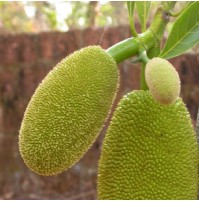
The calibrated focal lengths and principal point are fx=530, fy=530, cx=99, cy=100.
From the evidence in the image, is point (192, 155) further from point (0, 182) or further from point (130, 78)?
point (0, 182)

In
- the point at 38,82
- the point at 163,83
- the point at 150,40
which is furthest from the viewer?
the point at 38,82

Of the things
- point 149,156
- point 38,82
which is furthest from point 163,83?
point 38,82

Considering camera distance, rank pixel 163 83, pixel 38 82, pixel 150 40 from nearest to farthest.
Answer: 1. pixel 163 83
2. pixel 150 40
3. pixel 38 82

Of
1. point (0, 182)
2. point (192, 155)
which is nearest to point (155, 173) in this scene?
point (192, 155)

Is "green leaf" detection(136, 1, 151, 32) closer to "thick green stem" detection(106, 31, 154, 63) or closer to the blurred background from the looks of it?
"thick green stem" detection(106, 31, 154, 63)

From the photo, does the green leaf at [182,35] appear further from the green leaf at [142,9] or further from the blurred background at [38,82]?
the blurred background at [38,82]

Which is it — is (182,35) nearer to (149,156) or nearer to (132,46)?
(132,46)
